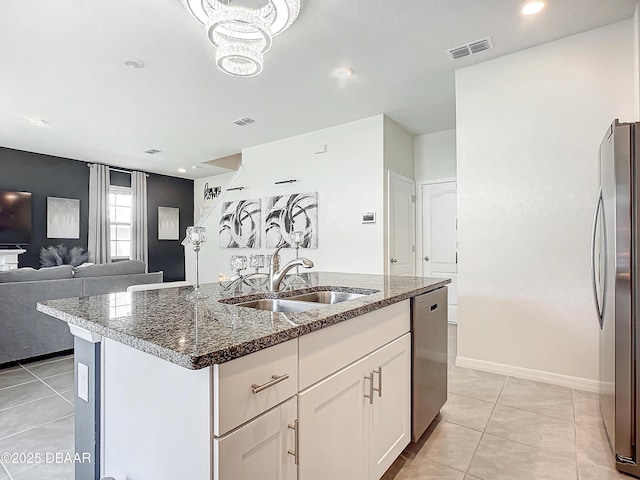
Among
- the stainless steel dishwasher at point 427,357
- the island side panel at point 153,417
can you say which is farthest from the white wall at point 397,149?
the island side panel at point 153,417

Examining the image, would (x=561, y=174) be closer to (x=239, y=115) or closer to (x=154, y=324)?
(x=154, y=324)

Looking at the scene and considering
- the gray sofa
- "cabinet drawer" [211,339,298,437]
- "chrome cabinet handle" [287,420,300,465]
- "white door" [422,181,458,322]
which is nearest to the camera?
"cabinet drawer" [211,339,298,437]

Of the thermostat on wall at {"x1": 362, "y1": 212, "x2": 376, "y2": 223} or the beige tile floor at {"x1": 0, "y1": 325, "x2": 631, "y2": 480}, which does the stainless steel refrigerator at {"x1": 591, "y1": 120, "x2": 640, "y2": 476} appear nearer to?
the beige tile floor at {"x1": 0, "y1": 325, "x2": 631, "y2": 480}

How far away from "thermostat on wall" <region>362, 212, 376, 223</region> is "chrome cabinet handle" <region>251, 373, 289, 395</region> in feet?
12.1

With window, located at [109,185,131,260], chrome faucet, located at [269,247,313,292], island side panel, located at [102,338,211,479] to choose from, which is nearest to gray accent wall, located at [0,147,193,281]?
window, located at [109,185,131,260]

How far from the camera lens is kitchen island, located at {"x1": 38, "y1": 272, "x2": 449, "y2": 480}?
883 millimetres

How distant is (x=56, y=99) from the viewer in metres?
3.90

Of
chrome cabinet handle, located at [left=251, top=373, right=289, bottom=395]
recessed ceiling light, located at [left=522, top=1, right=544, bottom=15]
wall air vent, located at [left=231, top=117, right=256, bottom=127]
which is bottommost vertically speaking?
chrome cabinet handle, located at [left=251, top=373, right=289, bottom=395]

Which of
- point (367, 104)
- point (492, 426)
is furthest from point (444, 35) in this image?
point (492, 426)

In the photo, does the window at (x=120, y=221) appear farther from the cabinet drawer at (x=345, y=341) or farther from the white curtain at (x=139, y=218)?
the cabinet drawer at (x=345, y=341)

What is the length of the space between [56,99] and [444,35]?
414 cm

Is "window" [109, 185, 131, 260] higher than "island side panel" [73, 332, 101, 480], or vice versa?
"window" [109, 185, 131, 260]

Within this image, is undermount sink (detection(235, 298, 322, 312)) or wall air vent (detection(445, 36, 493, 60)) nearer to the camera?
undermount sink (detection(235, 298, 322, 312))

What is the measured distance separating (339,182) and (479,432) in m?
3.49
